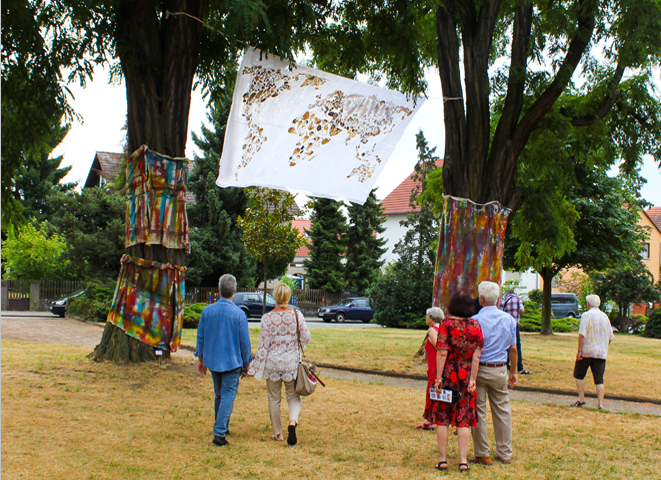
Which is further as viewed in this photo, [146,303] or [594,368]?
[146,303]

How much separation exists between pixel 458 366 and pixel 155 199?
6204 millimetres

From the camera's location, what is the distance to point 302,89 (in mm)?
10062

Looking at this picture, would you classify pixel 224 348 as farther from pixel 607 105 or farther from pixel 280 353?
pixel 607 105

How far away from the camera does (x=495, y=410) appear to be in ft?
20.8

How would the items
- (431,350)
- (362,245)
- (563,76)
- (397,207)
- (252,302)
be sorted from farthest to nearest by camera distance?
(397,207)
(362,245)
(252,302)
(563,76)
(431,350)

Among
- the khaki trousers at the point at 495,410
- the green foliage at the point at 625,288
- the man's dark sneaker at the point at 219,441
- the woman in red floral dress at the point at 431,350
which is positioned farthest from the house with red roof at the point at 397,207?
the man's dark sneaker at the point at 219,441

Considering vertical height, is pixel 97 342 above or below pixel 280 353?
below

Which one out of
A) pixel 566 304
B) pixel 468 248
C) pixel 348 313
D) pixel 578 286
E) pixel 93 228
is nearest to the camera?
pixel 468 248

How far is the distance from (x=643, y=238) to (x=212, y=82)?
21666 mm

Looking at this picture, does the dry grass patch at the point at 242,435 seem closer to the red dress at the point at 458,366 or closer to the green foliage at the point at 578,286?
the red dress at the point at 458,366

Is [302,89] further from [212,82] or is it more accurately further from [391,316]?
[391,316]

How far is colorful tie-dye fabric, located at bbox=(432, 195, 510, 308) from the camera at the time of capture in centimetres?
1277

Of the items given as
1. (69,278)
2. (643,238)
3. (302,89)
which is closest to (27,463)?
(302,89)

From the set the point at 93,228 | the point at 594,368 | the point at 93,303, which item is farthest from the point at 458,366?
the point at 93,228
